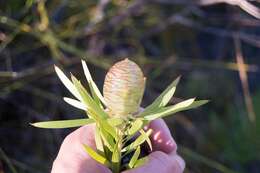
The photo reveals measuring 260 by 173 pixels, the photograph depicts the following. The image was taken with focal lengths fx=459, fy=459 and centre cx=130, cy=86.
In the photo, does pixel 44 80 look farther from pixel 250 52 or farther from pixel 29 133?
pixel 250 52

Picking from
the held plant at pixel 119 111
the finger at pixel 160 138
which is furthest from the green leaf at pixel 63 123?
the finger at pixel 160 138

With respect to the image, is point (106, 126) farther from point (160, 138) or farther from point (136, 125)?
point (160, 138)

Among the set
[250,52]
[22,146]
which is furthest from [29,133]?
[250,52]

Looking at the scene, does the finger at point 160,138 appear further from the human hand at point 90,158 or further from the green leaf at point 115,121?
the green leaf at point 115,121

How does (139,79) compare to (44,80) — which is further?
(44,80)

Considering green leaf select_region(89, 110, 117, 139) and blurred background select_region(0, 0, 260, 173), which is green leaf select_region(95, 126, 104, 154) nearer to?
green leaf select_region(89, 110, 117, 139)
